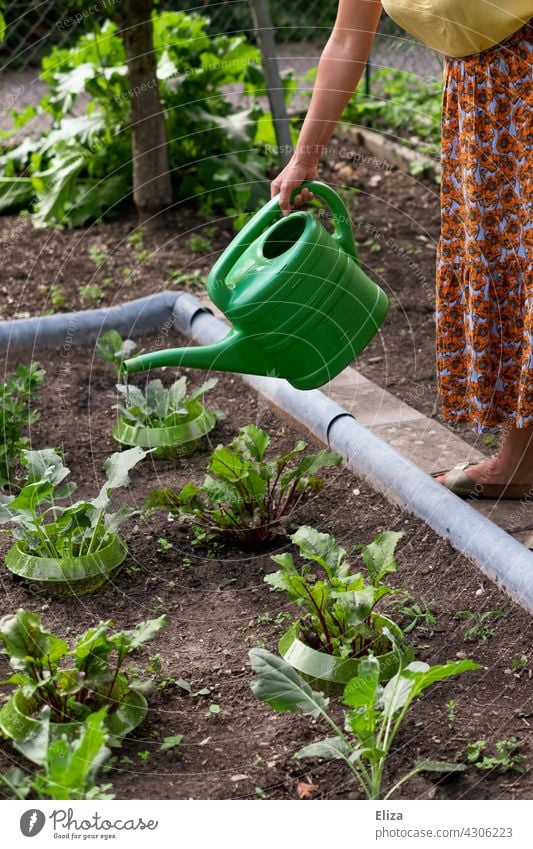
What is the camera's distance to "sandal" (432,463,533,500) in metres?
2.58

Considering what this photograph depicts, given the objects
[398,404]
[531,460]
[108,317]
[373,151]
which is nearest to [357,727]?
[531,460]

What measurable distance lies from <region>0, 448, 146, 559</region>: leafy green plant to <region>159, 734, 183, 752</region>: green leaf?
1.82ft

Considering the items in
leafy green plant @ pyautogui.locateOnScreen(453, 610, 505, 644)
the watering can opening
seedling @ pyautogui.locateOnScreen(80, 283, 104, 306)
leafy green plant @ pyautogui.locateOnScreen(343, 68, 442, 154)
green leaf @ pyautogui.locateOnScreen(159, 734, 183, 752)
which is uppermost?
the watering can opening

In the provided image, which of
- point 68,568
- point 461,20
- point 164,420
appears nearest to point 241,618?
point 68,568

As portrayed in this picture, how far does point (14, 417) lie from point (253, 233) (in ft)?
3.03

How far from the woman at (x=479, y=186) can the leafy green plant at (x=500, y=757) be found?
32.7 inches

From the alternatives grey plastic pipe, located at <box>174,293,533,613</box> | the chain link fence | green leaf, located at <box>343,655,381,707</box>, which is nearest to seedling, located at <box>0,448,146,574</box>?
grey plastic pipe, located at <box>174,293,533,613</box>

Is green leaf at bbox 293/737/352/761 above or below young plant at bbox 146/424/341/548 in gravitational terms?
above

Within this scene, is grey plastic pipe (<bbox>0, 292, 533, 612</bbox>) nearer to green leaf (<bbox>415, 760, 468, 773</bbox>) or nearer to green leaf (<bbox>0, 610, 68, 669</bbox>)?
green leaf (<bbox>415, 760, 468, 773</bbox>)

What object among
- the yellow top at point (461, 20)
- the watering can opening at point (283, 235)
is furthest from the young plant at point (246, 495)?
the yellow top at point (461, 20)

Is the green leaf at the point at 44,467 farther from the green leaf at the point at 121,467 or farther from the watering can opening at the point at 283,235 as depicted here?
the watering can opening at the point at 283,235

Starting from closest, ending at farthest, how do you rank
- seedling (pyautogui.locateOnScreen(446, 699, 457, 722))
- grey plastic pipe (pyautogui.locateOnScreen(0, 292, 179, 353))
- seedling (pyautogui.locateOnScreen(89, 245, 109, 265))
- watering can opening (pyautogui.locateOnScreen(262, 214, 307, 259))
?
seedling (pyautogui.locateOnScreen(446, 699, 457, 722))
watering can opening (pyautogui.locateOnScreen(262, 214, 307, 259))
grey plastic pipe (pyautogui.locateOnScreen(0, 292, 179, 353))
seedling (pyautogui.locateOnScreen(89, 245, 109, 265))

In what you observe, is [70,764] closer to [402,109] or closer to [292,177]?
[292,177]

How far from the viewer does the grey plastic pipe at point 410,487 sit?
86.0 inches
